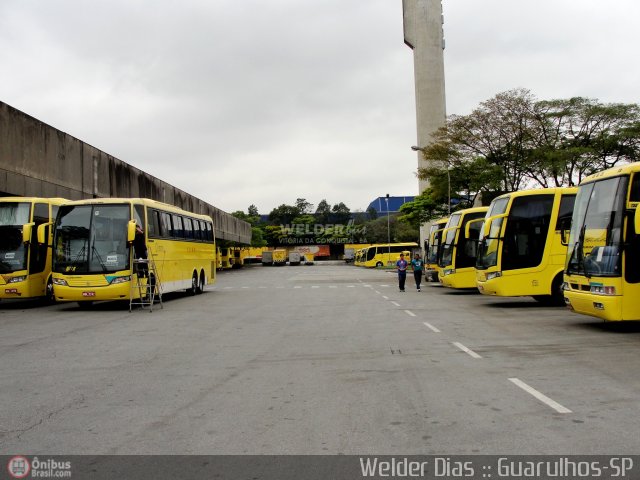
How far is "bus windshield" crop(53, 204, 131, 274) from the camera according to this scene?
58.7 feet

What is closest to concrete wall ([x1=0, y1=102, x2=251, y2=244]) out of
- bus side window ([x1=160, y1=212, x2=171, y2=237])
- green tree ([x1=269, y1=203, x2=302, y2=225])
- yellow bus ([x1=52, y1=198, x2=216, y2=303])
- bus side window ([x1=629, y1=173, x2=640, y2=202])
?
bus side window ([x1=160, y1=212, x2=171, y2=237])

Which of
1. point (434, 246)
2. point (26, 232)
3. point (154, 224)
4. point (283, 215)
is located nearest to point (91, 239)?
point (26, 232)

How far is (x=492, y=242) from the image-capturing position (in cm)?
1836

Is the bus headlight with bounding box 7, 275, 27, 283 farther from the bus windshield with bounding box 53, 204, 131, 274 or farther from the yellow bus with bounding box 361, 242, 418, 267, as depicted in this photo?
the yellow bus with bounding box 361, 242, 418, 267

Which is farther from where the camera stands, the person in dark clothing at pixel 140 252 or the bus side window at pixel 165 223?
the bus side window at pixel 165 223

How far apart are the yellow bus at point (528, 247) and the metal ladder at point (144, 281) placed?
10165 mm

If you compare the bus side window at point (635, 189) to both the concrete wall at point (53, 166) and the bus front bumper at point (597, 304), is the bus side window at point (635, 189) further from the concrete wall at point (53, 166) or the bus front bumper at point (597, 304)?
the concrete wall at point (53, 166)

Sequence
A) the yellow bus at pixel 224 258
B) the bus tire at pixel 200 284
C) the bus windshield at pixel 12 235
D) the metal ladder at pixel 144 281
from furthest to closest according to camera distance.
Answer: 1. the yellow bus at pixel 224 258
2. the bus tire at pixel 200 284
3. the bus windshield at pixel 12 235
4. the metal ladder at pixel 144 281

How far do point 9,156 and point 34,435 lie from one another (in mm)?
21641

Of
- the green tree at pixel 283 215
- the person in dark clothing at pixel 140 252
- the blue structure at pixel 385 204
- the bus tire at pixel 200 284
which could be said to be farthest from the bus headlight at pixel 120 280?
the blue structure at pixel 385 204

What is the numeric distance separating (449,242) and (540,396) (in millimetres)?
19423

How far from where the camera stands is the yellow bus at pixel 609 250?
36.5 feet
